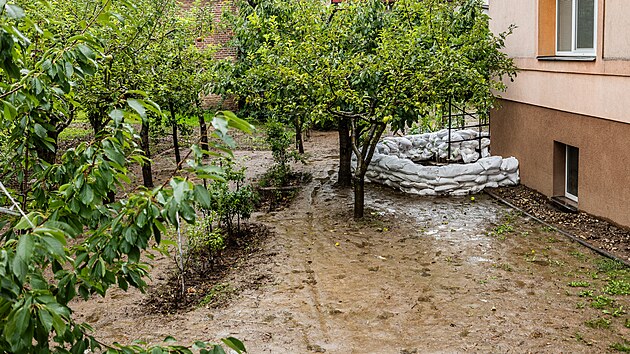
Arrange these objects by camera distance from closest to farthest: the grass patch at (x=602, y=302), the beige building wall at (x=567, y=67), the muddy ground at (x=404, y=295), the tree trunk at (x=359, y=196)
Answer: the muddy ground at (x=404, y=295), the grass patch at (x=602, y=302), the beige building wall at (x=567, y=67), the tree trunk at (x=359, y=196)

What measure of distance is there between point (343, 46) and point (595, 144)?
14.0ft

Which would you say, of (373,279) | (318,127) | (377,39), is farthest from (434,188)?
(318,127)

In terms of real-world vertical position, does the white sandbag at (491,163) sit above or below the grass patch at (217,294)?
above

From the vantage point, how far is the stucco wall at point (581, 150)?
10.0 meters

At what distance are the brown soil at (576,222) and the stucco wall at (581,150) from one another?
134mm

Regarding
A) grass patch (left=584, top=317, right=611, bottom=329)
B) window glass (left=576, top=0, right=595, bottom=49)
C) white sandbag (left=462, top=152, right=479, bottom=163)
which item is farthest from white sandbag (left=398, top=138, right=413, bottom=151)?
grass patch (left=584, top=317, right=611, bottom=329)

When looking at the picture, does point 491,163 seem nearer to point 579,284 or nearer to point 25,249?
point 579,284

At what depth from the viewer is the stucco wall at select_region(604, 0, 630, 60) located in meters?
9.64

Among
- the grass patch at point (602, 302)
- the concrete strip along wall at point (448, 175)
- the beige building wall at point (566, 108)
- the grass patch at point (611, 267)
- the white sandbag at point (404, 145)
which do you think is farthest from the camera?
the white sandbag at point (404, 145)

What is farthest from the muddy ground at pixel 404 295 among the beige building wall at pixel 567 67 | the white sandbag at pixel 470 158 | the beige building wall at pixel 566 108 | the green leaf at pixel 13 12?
the green leaf at pixel 13 12

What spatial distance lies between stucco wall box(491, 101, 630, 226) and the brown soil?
A: 134 mm

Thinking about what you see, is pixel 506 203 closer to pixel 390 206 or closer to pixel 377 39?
pixel 390 206

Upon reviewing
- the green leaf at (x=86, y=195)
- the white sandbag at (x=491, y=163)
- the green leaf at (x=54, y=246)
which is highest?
the green leaf at (x=86, y=195)

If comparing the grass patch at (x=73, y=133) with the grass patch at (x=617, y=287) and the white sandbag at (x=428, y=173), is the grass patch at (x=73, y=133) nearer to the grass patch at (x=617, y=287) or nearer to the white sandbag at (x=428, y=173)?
the white sandbag at (x=428, y=173)
